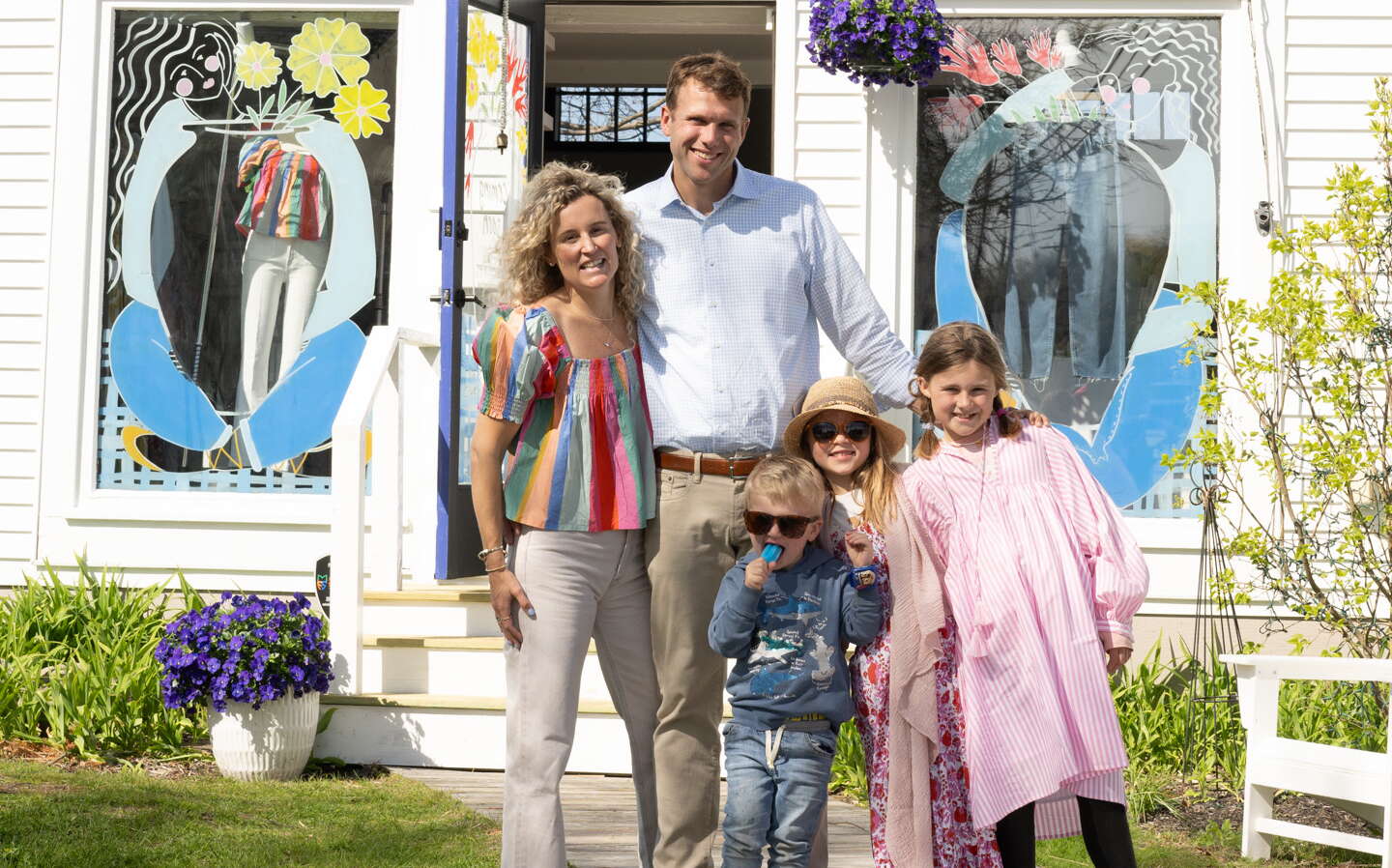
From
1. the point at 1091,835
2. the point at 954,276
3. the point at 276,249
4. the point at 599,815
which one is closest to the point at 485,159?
the point at 276,249

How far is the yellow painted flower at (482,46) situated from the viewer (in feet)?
19.8

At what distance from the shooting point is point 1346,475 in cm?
481

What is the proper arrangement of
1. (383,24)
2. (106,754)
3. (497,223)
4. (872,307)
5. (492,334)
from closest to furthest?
(492,334) → (872,307) → (106,754) → (497,223) → (383,24)

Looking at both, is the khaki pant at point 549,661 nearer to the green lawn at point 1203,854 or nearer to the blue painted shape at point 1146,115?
the green lawn at point 1203,854

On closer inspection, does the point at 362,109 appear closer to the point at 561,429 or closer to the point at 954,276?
the point at 954,276

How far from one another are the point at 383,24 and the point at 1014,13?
277 cm

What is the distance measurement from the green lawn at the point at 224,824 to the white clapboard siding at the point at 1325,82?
4.28 metres

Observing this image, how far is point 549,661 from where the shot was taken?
10.5 ft

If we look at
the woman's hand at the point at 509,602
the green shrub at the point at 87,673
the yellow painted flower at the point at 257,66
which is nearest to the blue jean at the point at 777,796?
the woman's hand at the point at 509,602

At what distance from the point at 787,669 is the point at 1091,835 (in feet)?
2.59

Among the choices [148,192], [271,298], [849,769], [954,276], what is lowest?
[849,769]

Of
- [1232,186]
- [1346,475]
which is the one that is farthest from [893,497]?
[1232,186]

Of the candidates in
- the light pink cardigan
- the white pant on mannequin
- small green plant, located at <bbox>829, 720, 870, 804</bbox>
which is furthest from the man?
the white pant on mannequin

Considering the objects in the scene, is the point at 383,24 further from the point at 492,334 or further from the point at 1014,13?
the point at 492,334
